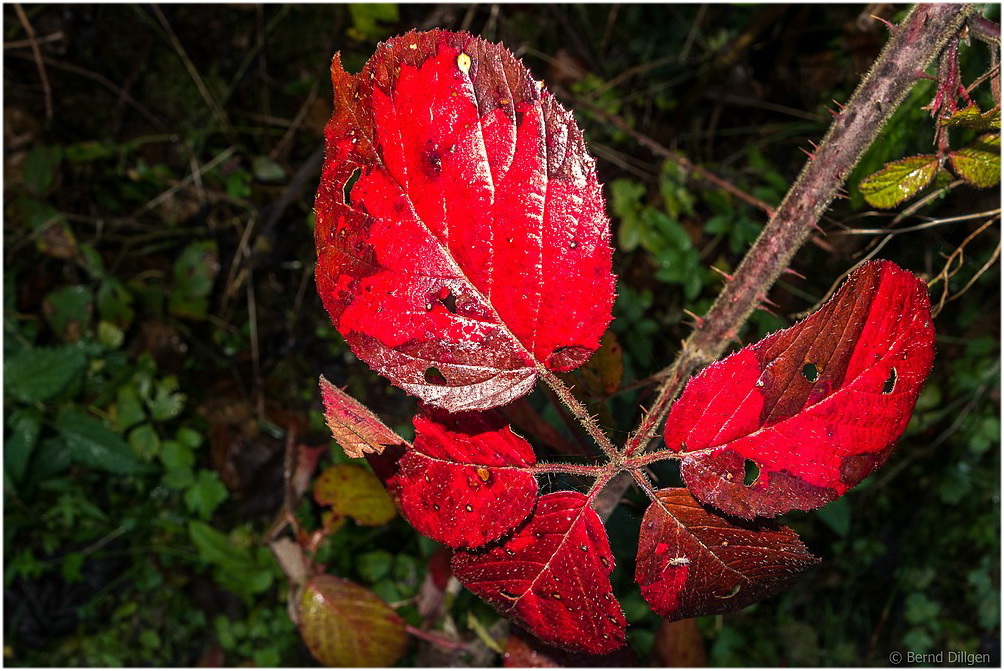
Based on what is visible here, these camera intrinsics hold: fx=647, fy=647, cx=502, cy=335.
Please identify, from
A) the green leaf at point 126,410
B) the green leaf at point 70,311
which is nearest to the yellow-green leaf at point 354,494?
the green leaf at point 126,410

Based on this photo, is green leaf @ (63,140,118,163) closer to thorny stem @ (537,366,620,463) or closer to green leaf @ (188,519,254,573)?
green leaf @ (188,519,254,573)

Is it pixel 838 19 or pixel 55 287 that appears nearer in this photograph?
pixel 838 19

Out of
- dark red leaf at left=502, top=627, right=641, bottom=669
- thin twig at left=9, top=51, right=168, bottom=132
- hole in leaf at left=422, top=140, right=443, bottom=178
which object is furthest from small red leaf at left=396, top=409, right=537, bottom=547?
thin twig at left=9, top=51, right=168, bottom=132

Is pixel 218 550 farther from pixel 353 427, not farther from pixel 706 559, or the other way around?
pixel 706 559

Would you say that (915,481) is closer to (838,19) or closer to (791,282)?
(791,282)

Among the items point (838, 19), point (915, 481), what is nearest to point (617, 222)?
point (838, 19)

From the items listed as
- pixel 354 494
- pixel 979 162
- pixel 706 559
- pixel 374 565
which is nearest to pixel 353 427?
pixel 706 559
